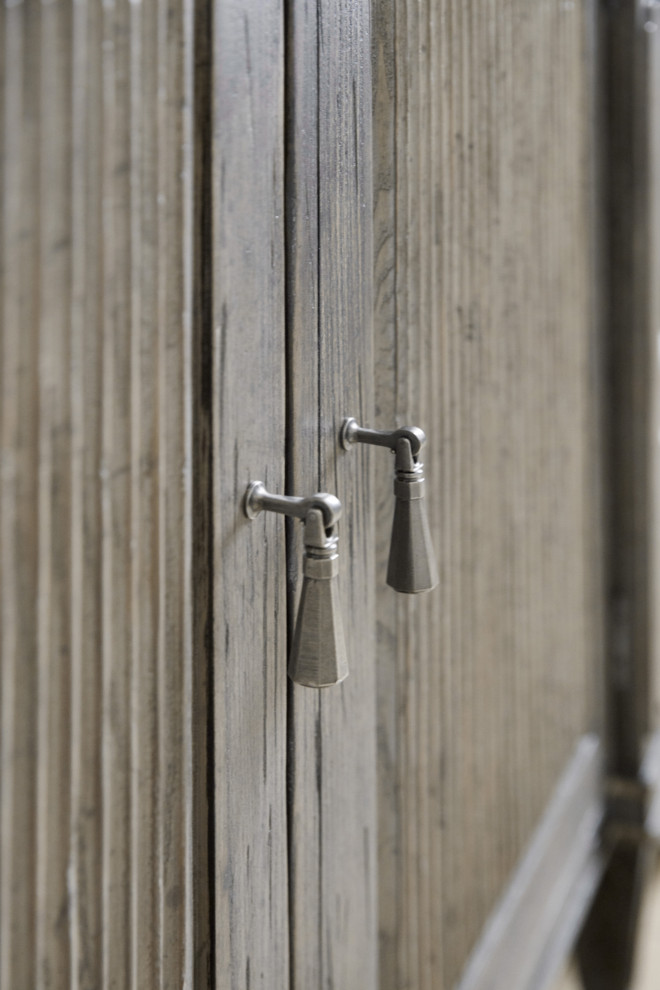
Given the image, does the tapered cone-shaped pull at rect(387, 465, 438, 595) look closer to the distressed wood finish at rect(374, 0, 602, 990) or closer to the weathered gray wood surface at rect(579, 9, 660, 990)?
the distressed wood finish at rect(374, 0, 602, 990)

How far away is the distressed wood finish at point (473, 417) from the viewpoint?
1.81ft

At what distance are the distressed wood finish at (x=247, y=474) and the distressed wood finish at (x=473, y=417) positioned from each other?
12cm

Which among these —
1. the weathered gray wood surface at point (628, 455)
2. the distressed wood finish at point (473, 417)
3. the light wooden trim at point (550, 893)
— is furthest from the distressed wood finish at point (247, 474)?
the weathered gray wood surface at point (628, 455)

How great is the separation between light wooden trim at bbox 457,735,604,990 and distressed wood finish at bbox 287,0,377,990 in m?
0.28

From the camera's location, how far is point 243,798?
42 cm

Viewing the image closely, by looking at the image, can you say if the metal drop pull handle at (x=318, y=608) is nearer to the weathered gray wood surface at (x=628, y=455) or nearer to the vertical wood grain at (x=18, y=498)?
the vertical wood grain at (x=18, y=498)

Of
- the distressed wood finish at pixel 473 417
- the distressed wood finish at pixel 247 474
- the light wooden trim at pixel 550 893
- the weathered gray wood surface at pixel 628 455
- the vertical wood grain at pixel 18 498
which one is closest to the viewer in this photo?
the vertical wood grain at pixel 18 498

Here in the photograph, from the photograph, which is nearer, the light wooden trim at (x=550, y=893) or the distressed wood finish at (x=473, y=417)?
the distressed wood finish at (x=473, y=417)

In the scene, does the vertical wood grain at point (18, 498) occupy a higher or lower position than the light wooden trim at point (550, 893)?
higher

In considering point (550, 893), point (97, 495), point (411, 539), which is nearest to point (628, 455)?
point (550, 893)

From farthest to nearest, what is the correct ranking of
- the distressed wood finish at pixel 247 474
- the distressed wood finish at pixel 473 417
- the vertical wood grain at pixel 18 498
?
the distressed wood finish at pixel 473 417 < the distressed wood finish at pixel 247 474 < the vertical wood grain at pixel 18 498

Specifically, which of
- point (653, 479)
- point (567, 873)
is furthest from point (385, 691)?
point (653, 479)

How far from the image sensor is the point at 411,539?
0.48 m

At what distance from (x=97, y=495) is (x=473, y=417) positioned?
0.40m
